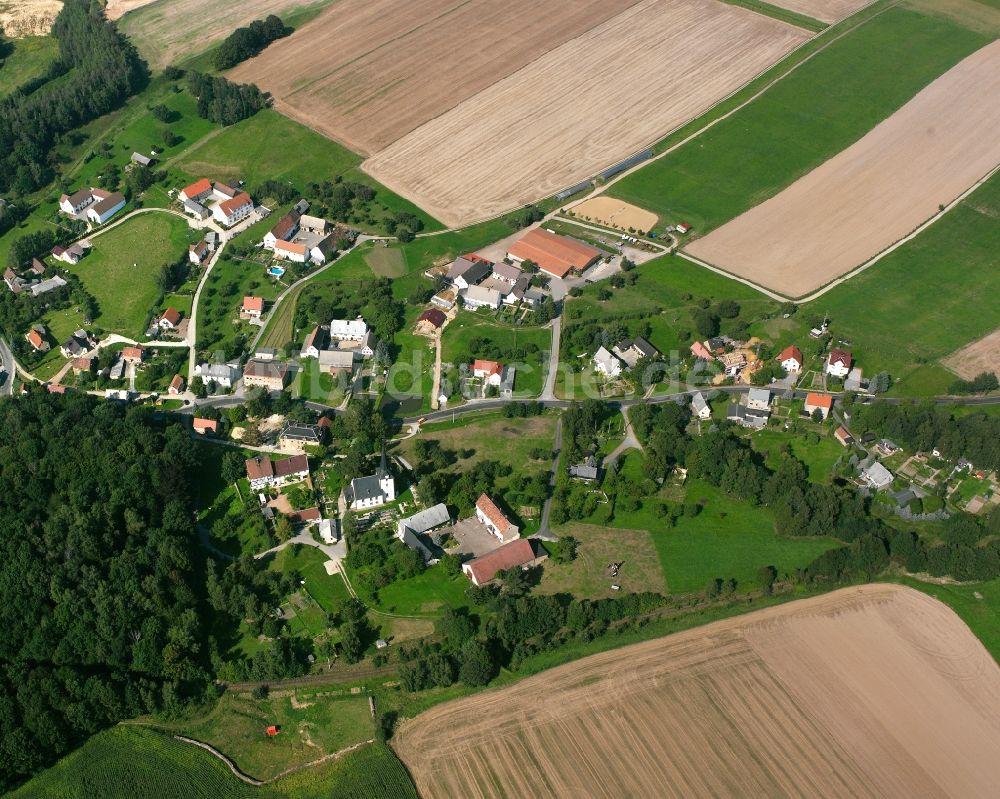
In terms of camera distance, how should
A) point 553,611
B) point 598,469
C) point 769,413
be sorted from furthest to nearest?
point 769,413, point 598,469, point 553,611

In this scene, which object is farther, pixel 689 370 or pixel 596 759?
pixel 689 370

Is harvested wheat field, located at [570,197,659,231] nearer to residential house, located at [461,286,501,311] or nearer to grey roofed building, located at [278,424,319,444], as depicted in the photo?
residential house, located at [461,286,501,311]

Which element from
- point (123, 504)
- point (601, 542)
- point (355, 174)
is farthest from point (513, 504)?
→ point (355, 174)

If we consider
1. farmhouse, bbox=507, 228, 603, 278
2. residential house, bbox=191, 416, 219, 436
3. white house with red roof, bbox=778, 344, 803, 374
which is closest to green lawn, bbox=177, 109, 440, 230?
farmhouse, bbox=507, 228, 603, 278

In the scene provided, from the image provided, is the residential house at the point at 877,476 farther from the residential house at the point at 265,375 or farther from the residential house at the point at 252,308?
the residential house at the point at 252,308

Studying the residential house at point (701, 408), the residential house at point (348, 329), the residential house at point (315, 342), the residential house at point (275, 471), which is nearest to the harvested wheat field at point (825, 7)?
the residential house at point (701, 408)

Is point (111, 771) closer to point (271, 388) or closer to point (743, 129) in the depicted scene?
point (271, 388)

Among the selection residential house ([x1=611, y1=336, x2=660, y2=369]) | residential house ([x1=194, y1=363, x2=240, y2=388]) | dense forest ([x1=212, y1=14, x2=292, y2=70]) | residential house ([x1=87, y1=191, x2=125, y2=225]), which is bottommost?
residential house ([x1=611, y1=336, x2=660, y2=369])

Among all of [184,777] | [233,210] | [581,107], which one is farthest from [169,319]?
[581,107]
